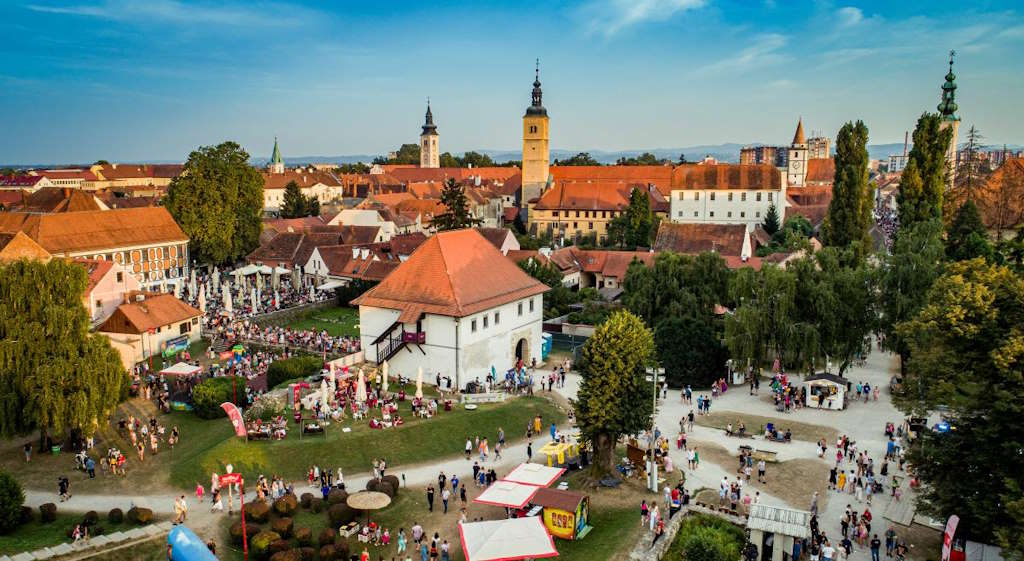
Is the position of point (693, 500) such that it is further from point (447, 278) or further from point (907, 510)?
point (447, 278)

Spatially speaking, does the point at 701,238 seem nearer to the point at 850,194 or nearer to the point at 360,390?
the point at 850,194

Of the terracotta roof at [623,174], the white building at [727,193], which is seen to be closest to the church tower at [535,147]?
the terracotta roof at [623,174]

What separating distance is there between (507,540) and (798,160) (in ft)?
468

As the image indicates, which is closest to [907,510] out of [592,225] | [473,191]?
[592,225]

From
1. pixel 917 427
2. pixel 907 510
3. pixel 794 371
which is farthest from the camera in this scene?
pixel 794 371

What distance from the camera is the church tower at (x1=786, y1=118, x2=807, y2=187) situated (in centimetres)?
14659

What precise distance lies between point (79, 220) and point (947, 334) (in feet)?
194

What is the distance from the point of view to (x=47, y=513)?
24.0 m

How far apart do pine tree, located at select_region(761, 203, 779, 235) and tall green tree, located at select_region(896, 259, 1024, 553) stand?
62112 millimetres

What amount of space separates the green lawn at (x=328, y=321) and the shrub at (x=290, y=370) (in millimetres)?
9170

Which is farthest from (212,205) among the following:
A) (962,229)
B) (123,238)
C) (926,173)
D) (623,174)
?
(623,174)

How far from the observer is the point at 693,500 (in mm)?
25234

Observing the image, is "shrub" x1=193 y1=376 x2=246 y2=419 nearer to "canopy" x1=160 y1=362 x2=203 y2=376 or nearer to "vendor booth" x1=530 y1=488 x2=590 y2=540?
"canopy" x1=160 y1=362 x2=203 y2=376

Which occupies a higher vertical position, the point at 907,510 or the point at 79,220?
the point at 79,220
